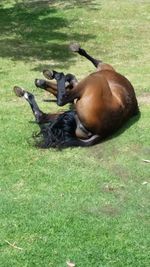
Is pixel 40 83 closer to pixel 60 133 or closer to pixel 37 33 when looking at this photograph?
pixel 60 133

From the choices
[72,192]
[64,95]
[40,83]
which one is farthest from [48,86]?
[72,192]

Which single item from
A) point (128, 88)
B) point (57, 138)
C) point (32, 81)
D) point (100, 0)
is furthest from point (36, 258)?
point (100, 0)

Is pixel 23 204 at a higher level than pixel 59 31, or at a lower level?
higher

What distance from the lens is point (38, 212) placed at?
5.29 meters

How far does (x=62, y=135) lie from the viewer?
22.3ft

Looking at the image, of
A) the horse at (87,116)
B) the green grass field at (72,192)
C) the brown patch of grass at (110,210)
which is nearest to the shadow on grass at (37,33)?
the green grass field at (72,192)

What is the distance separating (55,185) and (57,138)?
1.05 meters

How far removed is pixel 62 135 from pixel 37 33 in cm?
Answer: 767

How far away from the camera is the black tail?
6762mm

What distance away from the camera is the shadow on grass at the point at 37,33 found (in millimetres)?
12083

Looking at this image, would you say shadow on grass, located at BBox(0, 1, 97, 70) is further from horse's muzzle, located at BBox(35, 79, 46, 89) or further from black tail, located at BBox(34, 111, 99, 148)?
black tail, located at BBox(34, 111, 99, 148)

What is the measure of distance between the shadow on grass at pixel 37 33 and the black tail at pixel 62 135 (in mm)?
4177

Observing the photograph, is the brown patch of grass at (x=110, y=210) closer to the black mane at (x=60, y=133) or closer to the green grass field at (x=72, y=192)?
the green grass field at (x=72, y=192)

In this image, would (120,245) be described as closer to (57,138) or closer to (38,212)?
(38,212)
